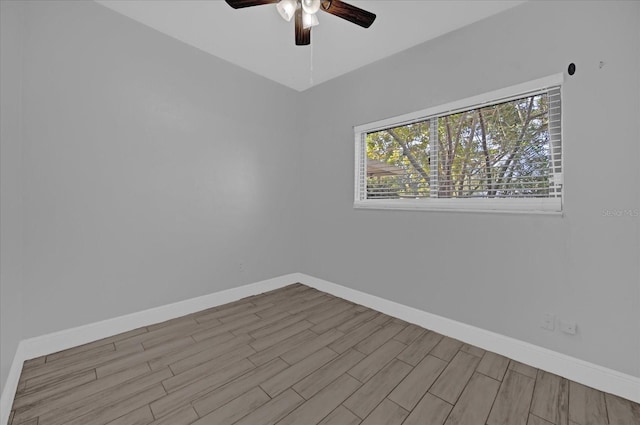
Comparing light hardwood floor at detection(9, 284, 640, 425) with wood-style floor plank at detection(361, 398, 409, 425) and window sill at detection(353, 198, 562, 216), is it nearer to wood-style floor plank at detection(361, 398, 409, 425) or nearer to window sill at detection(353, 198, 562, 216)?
wood-style floor plank at detection(361, 398, 409, 425)

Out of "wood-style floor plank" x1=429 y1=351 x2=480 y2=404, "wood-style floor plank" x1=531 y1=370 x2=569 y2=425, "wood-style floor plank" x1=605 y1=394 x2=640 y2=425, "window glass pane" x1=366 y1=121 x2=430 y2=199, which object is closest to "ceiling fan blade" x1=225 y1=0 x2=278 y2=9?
"window glass pane" x1=366 y1=121 x2=430 y2=199

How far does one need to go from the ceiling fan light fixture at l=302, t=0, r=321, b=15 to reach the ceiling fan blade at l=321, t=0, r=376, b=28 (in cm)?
4

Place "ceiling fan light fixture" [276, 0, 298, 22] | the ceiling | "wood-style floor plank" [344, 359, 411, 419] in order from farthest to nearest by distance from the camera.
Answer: the ceiling < "ceiling fan light fixture" [276, 0, 298, 22] < "wood-style floor plank" [344, 359, 411, 419]

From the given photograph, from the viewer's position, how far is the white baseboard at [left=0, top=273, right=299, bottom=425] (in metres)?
1.61

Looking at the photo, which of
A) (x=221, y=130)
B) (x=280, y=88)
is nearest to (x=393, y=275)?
(x=221, y=130)

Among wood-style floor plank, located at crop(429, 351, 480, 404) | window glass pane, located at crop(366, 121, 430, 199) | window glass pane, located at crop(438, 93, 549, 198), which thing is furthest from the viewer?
window glass pane, located at crop(366, 121, 430, 199)

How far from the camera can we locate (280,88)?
11.4ft

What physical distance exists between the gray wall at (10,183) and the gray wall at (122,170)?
0.6 inches

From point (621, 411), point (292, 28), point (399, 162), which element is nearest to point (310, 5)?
point (292, 28)

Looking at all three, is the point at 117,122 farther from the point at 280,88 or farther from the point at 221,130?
the point at 280,88

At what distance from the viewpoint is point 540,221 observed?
1.90 metres

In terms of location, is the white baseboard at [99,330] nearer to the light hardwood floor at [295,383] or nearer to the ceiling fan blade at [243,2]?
the light hardwood floor at [295,383]

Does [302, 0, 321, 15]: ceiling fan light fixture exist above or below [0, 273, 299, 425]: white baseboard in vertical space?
above

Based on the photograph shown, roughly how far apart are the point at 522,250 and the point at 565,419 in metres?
0.99
